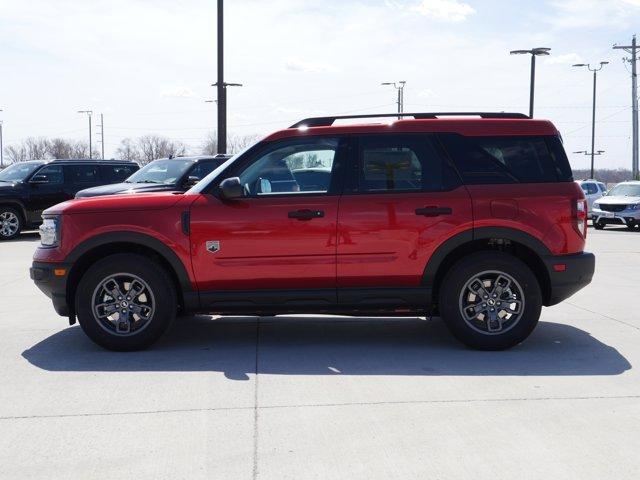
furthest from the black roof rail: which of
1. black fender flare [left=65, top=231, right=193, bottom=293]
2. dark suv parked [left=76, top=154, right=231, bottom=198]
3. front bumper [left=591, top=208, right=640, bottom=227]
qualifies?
front bumper [left=591, top=208, right=640, bottom=227]

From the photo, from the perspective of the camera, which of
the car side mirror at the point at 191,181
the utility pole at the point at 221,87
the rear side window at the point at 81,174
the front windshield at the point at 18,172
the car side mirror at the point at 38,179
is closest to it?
the car side mirror at the point at 191,181

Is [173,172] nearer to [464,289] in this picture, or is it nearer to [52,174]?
[52,174]

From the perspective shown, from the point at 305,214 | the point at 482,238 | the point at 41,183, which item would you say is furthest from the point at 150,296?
the point at 41,183

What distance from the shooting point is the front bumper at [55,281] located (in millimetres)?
6160

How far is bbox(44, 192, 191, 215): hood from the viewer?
613 centimetres

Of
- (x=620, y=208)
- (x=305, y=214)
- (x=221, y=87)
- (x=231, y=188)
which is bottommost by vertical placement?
(x=620, y=208)

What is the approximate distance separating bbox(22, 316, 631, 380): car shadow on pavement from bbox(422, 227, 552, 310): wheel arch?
534mm

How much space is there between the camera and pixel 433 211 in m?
6.07

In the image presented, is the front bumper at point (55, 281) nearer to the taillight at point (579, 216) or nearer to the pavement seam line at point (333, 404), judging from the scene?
the pavement seam line at point (333, 404)

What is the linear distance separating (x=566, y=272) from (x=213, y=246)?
287cm

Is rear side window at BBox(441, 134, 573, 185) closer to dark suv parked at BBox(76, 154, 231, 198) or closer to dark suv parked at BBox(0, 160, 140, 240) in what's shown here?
dark suv parked at BBox(76, 154, 231, 198)

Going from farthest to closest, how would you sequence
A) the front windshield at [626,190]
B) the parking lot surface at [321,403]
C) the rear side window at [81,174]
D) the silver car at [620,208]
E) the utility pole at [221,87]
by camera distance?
the front windshield at [626,190] < the silver car at [620,208] < the utility pole at [221,87] < the rear side window at [81,174] < the parking lot surface at [321,403]

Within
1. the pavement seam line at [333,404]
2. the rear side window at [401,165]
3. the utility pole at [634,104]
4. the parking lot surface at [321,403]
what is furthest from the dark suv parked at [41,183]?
the utility pole at [634,104]

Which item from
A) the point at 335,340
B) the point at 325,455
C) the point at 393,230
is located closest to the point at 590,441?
the point at 325,455
